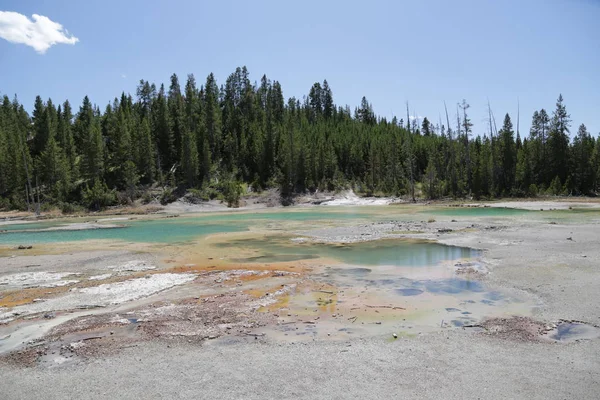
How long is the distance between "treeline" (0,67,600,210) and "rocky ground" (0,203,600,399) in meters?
72.7

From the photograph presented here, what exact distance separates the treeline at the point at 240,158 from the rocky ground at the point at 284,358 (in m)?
72.7

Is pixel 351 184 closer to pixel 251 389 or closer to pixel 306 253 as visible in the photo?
pixel 306 253

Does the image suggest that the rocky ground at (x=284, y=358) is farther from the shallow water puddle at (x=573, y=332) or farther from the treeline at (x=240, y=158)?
the treeline at (x=240, y=158)

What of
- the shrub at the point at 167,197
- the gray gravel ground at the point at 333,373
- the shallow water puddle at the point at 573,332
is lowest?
the shallow water puddle at the point at 573,332

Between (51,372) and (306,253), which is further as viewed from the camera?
(306,253)

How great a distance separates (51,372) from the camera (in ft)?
25.7

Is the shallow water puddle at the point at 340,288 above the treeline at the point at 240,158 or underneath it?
underneath

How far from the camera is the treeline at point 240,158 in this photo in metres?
80.3

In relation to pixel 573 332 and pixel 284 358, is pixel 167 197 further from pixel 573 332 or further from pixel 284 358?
pixel 573 332

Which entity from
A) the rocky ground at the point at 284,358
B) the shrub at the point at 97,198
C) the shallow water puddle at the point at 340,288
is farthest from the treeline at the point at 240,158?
the rocky ground at the point at 284,358

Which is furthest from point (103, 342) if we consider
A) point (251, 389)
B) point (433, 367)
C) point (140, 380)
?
point (433, 367)

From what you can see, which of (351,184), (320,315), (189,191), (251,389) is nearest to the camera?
(251,389)

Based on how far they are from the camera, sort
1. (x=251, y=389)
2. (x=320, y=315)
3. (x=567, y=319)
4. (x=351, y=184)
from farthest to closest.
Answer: (x=351, y=184) → (x=320, y=315) → (x=567, y=319) → (x=251, y=389)

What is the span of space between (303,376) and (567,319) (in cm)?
705
